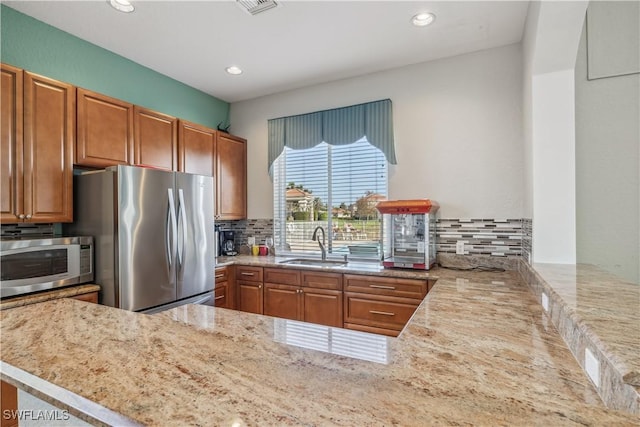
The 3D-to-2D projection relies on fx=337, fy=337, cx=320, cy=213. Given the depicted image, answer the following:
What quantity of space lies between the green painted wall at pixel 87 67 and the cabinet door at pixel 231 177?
44 centimetres

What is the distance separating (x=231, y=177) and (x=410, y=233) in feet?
7.04

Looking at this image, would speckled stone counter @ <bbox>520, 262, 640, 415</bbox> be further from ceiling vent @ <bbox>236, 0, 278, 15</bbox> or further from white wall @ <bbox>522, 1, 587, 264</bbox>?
ceiling vent @ <bbox>236, 0, 278, 15</bbox>

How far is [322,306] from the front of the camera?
9.95ft

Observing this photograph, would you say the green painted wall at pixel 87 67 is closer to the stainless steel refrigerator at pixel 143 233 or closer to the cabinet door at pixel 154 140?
the cabinet door at pixel 154 140

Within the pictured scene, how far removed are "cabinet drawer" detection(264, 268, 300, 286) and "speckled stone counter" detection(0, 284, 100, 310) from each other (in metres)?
1.41

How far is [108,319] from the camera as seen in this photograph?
4.33 ft

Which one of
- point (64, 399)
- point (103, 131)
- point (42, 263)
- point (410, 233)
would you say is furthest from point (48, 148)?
point (410, 233)

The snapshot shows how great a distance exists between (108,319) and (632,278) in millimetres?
2963

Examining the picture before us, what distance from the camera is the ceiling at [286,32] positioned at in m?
2.33

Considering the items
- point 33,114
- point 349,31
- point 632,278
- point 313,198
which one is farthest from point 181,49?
point 632,278

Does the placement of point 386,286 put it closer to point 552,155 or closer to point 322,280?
point 322,280

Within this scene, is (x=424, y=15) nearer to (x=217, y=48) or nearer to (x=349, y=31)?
(x=349, y=31)
